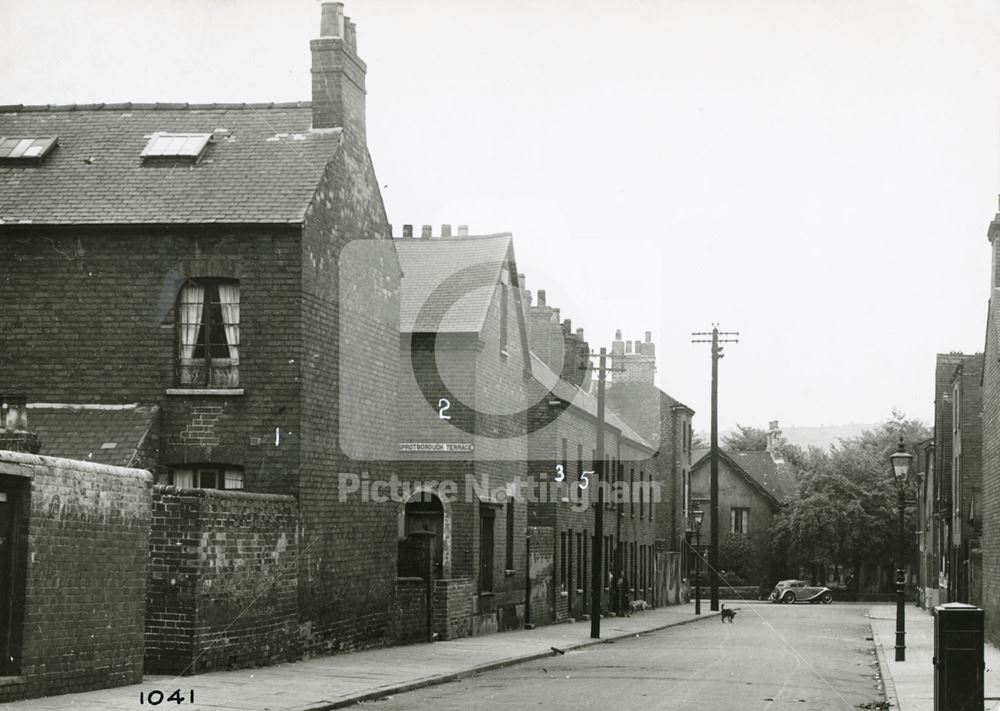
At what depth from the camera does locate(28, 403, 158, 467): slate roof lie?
67.1 feet

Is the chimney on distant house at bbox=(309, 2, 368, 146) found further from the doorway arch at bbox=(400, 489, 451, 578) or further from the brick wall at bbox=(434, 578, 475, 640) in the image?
the brick wall at bbox=(434, 578, 475, 640)

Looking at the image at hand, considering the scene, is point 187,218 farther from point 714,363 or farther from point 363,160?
point 714,363

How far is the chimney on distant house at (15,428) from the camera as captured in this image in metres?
16.0

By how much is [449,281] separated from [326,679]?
52.4 feet

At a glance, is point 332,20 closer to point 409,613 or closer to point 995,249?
point 409,613

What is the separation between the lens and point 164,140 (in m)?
23.7

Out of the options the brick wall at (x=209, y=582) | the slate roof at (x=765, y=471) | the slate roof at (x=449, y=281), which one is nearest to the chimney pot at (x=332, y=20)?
the slate roof at (x=449, y=281)

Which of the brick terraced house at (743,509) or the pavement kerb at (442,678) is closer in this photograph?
the pavement kerb at (442,678)

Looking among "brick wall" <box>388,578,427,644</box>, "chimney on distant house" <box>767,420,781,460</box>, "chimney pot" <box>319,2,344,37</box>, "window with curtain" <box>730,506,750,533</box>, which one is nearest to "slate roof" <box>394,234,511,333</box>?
"brick wall" <box>388,578,427,644</box>

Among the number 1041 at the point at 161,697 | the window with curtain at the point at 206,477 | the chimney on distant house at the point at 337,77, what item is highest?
the chimney on distant house at the point at 337,77

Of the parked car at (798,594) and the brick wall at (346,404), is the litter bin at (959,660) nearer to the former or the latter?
the brick wall at (346,404)

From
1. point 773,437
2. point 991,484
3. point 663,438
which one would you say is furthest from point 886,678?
point 773,437

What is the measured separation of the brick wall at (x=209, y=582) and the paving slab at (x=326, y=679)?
41cm

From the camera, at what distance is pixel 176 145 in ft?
77.3
